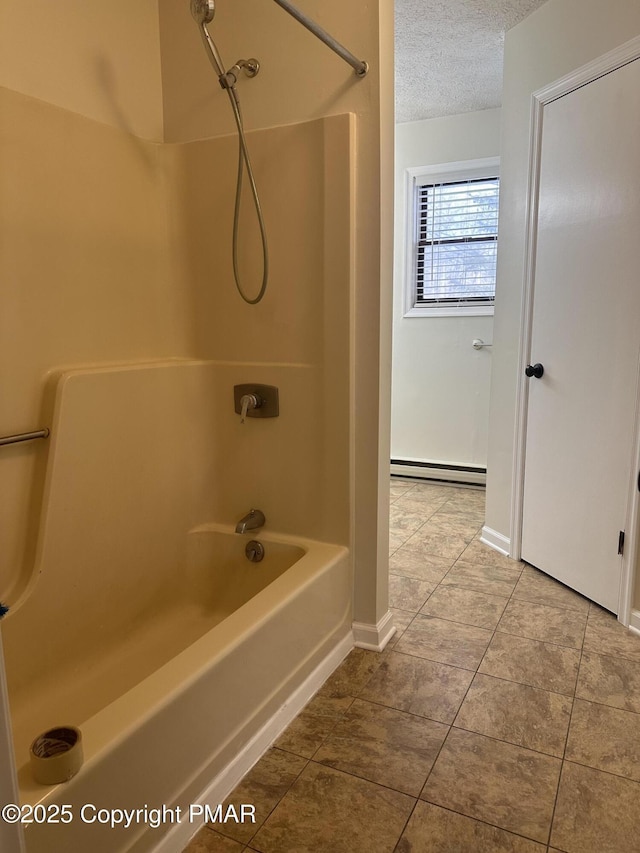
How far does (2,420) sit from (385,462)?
3.88 ft

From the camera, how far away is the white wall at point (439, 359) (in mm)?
3986

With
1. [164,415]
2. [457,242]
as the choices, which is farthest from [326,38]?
[457,242]

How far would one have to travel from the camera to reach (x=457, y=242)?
13.5 feet

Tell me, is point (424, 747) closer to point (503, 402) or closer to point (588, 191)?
point (503, 402)

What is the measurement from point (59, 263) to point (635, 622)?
7.68 feet

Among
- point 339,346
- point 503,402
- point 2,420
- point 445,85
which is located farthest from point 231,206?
point 445,85

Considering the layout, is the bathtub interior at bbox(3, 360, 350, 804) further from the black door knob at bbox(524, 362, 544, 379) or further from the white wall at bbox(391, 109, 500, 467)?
the white wall at bbox(391, 109, 500, 467)

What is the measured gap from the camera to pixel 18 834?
2.26 feet

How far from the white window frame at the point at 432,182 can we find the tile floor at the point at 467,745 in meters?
2.26

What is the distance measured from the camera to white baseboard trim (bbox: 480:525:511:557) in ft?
9.49

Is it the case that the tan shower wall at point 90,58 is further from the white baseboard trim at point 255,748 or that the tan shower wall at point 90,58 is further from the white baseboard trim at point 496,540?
the white baseboard trim at point 496,540

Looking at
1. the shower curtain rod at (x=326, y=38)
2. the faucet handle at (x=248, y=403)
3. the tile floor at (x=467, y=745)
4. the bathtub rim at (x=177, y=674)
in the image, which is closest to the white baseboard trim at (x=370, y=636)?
the tile floor at (x=467, y=745)

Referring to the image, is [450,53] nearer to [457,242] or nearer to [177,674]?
[457,242]

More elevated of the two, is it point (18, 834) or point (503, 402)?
point (503, 402)
